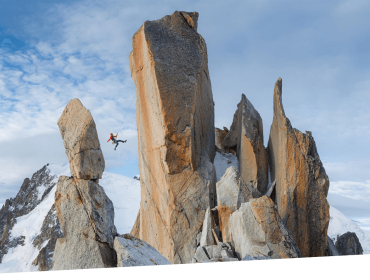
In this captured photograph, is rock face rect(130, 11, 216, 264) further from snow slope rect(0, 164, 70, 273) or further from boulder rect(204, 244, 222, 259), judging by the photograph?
snow slope rect(0, 164, 70, 273)

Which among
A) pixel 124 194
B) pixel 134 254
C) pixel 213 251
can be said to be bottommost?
pixel 134 254

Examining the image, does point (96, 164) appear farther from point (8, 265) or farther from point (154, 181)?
point (154, 181)

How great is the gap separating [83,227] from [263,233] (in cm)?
407

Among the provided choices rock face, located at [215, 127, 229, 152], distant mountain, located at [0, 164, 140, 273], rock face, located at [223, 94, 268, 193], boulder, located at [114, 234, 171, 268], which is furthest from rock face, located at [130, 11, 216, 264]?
boulder, located at [114, 234, 171, 268]

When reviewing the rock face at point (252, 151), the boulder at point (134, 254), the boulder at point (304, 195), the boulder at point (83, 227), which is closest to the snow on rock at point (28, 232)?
the boulder at point (83, 227)

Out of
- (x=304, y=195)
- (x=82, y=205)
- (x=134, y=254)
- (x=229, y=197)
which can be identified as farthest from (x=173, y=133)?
(x=134, y=254)

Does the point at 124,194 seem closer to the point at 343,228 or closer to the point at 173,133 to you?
the point at 343,228

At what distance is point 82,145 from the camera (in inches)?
322

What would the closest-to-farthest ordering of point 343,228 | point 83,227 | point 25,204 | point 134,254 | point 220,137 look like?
point 134,254, point 83,227, point 25,204, point 343,228, point 220,137

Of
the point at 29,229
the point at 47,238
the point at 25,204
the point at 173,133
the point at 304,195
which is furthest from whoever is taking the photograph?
the point at 47,238

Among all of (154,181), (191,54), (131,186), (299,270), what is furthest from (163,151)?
(131,186)

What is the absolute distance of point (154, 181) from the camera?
46.5ft

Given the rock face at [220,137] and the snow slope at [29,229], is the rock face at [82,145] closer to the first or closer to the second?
the snow slope at [29,229]

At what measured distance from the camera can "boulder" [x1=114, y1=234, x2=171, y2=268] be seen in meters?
6.14
